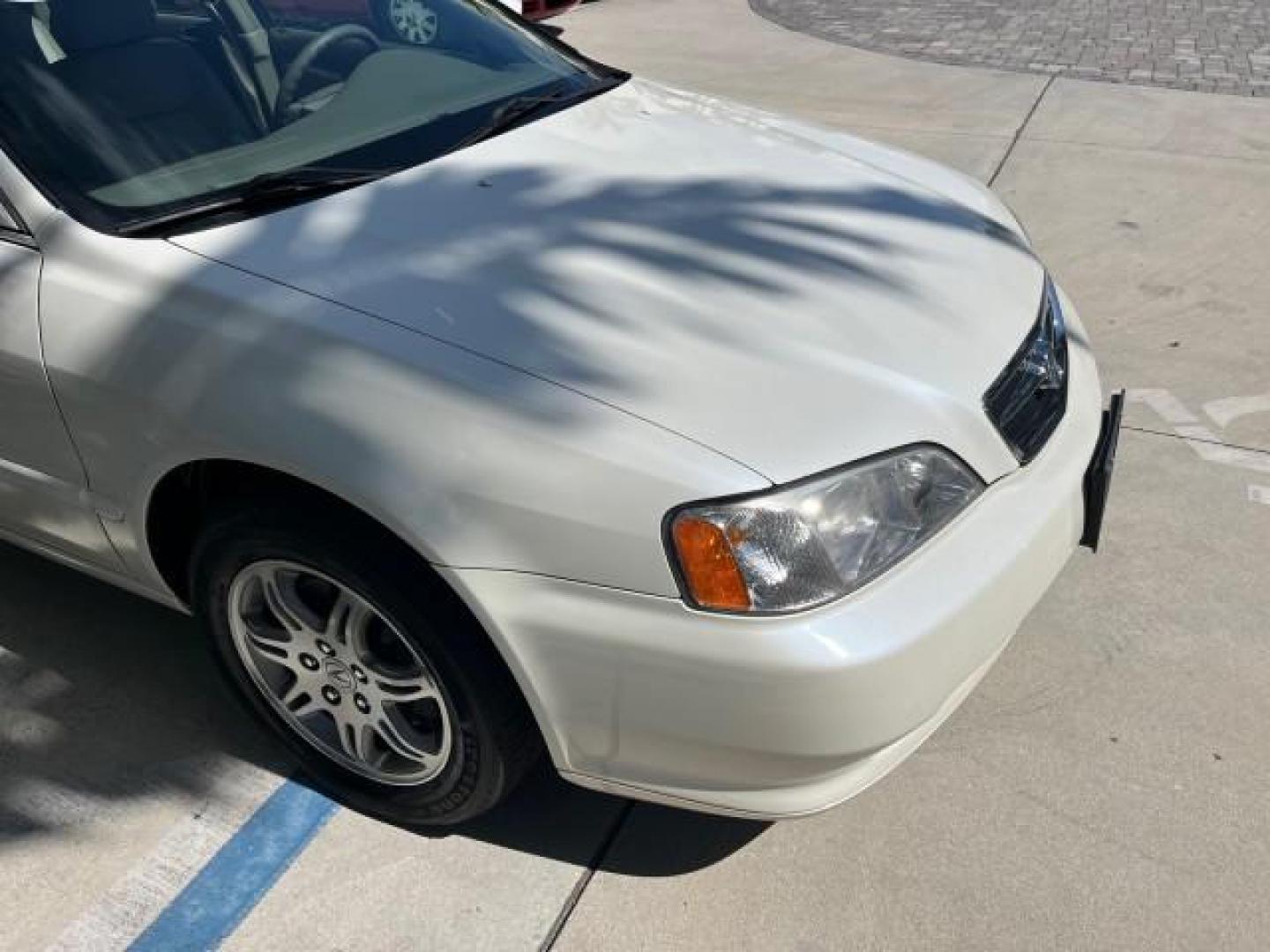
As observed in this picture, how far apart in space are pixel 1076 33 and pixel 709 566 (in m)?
8.89

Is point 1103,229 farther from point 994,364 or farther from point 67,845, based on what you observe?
point 67,845

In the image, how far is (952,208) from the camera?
118 inches

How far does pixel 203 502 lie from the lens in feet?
8.00

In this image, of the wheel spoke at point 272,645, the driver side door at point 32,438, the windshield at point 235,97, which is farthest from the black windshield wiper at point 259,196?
the wheel spoke at point 272,645

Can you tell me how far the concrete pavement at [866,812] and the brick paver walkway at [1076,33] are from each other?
5.35 m

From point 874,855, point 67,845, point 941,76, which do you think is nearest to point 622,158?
point 874,855

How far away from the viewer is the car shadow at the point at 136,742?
2545mm

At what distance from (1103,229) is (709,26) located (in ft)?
17.5

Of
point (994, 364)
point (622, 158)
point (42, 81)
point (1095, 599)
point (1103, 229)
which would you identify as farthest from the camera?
point (1103, 229)

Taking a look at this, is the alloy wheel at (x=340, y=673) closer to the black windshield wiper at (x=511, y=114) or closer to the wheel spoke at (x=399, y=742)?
the wheel spoke at (x=399, y=742)

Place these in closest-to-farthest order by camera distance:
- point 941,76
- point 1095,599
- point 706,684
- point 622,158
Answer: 1. point 706,684
2. point 622,158
3. point 1095,599
4. point 941,76

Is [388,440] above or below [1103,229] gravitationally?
above

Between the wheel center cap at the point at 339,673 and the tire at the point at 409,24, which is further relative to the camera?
the tire at the point at 409,24

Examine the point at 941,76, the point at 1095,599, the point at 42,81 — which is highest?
the point at 42,81
